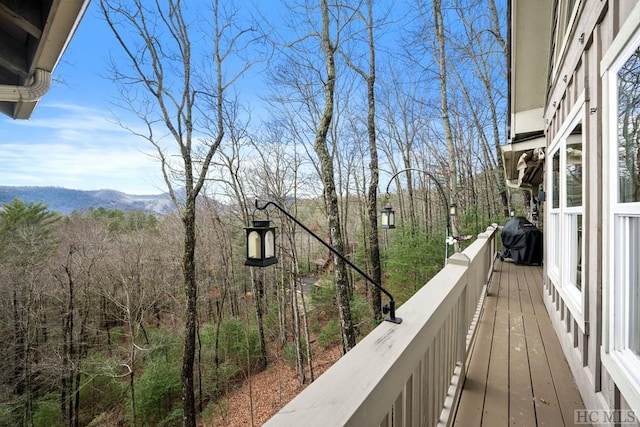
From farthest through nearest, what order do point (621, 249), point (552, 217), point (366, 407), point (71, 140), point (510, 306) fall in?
point (71, 140) < point (510, 306) < point (552, 217) < point (621, 249) < point (366, 407)

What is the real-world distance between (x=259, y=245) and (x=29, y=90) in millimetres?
1823

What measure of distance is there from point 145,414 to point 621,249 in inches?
525

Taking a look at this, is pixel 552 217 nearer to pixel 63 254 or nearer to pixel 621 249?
pixel 621 249

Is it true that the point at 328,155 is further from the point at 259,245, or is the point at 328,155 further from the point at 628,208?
the point at 628,208

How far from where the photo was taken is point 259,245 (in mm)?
2258

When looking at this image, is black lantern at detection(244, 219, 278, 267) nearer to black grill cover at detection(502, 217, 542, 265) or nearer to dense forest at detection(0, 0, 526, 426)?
dense forest at detection(0, 0, 526, 426)

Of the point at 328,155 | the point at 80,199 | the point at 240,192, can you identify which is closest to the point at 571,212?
the point at 328,155

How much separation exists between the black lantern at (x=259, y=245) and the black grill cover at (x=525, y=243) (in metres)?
6.26

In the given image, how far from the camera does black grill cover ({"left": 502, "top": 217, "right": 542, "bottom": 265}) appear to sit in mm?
6312

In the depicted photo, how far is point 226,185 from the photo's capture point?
12.8 m

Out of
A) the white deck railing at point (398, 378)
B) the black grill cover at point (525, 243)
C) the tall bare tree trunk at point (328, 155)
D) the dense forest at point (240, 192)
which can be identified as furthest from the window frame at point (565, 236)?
the tall bare tree trunk at point (328, 155)

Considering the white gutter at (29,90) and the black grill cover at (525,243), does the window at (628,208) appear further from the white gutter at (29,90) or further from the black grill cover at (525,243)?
the black grill cover at (525,243)

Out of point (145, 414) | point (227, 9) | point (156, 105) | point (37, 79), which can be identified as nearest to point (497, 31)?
point (227, 9)

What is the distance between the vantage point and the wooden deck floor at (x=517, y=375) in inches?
75.4
